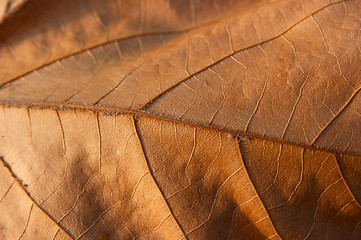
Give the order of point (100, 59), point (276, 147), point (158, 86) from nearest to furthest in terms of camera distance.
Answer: point (276, 147) < point (158, 86) < point (100, 59)

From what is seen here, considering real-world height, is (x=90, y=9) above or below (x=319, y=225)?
above

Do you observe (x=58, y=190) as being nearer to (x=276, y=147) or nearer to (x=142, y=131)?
(x=142, y=131)

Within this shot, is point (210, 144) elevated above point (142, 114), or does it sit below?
below

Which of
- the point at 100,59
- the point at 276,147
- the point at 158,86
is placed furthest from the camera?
the point at 100,59

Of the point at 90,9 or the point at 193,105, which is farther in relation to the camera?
the point at 90,9

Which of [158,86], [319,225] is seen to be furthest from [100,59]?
[319,225]

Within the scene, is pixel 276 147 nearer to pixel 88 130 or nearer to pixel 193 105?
pixel 193 105

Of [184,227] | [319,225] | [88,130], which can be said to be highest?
[88,130]
